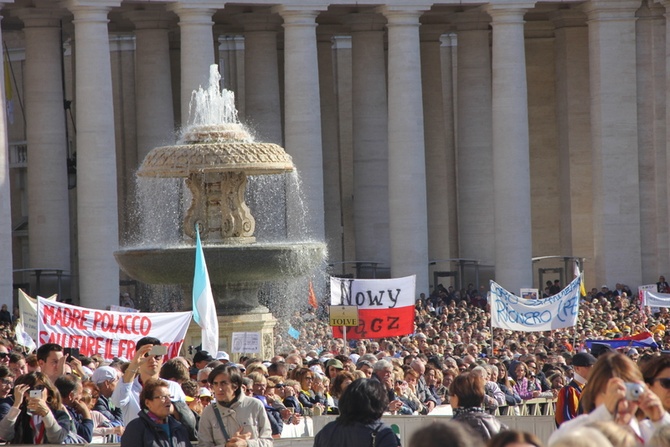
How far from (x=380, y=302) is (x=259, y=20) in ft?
177

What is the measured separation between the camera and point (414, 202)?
102m

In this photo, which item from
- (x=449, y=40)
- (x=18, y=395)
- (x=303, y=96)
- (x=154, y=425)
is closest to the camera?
(x=154, y=425)

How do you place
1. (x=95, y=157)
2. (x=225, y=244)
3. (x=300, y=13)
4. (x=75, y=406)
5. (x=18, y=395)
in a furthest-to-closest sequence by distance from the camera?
(x=300, y=13)
(x=95, y=157)
(x=225, y=244)
(x=75, y=406)
(x=18, y=395)

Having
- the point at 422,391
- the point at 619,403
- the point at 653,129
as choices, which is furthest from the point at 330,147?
the point at 619,403

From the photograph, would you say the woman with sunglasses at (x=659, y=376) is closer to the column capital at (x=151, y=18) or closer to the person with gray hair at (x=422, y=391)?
the person with gray hair at (x=422, y=391)

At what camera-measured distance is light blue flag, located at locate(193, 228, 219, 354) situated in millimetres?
46834

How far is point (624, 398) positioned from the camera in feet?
64.7

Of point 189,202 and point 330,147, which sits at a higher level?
point 330,147

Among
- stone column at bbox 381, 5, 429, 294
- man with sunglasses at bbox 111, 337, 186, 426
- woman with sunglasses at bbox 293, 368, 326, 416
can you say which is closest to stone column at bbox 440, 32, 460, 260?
stone column at bbox 381, 5, 429, 294

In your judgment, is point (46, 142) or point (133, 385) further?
point (46, 142)

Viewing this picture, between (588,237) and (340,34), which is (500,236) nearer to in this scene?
(588,237)

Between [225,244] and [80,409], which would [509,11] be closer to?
[225,244]

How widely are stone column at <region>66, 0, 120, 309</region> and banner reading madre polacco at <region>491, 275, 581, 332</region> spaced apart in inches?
1560

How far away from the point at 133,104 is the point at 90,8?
20.4 m
